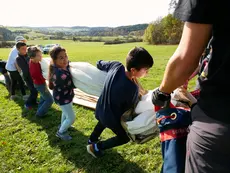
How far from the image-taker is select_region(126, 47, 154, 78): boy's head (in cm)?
302

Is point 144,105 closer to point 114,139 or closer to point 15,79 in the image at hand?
point 114,139

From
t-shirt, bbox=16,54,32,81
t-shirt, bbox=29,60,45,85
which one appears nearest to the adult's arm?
t-shirt, bbox=29,60,45,85

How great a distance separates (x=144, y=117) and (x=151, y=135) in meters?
0.28

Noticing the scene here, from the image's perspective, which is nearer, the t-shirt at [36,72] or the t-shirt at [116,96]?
the t-shirt at [116,96]

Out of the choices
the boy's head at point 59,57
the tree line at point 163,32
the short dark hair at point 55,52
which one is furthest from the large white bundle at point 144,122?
the tree line at point 163,32

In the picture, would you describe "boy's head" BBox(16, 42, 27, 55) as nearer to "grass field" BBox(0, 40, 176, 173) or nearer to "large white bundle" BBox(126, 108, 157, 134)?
"grass field" BBox(0, 40, 176, 173)

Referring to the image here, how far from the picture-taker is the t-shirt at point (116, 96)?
10.2 ft

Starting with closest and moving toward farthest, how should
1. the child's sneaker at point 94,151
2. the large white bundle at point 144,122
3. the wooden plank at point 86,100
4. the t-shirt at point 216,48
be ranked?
the t-shirt at point 216,48 → the large white bundle at point 144,122 → the child's sneaker at point 94,151 → the wooden plank at point 86,100

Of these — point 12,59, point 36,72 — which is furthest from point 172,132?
point 12,59

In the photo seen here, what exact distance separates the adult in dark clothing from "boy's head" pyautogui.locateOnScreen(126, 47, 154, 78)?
4.47 feet

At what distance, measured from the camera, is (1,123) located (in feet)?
19.8

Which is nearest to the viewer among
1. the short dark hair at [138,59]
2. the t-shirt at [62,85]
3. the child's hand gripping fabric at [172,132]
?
the child's hand gripping fabric at [172,132]

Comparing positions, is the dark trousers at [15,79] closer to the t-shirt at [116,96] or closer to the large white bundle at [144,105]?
the t-shirt at [116,96]

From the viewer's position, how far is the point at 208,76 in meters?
1.50
